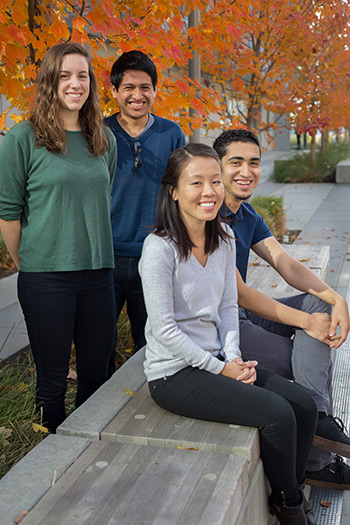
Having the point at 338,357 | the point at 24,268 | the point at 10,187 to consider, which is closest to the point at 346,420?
the point at 338,357

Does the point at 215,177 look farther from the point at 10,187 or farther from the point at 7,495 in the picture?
the point at 7,495

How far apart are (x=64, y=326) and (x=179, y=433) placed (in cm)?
77

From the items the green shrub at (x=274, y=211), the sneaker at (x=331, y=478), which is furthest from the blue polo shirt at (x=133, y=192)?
the green shrub at (x=274, y=211)

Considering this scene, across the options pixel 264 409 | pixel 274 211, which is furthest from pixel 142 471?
pixel 274 211

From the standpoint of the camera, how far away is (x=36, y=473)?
2.35 metres

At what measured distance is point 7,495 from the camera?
7.30ft

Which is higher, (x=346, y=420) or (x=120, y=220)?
(x=120, y=220)

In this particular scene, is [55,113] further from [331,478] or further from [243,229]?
[331,478]

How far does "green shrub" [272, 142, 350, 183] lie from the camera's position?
1912cm

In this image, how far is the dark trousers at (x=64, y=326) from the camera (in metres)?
2.97

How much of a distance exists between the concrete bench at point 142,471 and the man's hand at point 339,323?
0.90 metres

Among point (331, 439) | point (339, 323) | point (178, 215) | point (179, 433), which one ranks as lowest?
point (331, 439)

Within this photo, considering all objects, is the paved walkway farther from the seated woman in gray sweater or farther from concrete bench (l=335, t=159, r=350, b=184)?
the seated woman in gray sweater

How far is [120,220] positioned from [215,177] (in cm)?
89
